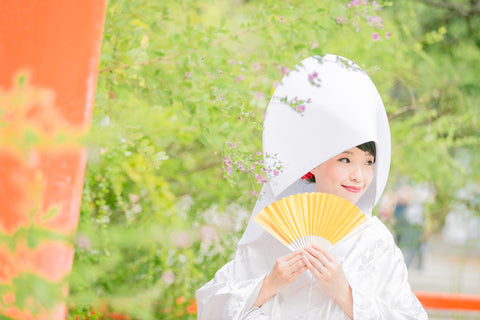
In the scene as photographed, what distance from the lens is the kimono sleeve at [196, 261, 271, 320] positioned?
1617mm

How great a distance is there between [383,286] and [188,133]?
124cm

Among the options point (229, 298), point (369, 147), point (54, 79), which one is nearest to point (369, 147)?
point (369, 147)

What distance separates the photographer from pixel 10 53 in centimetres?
120

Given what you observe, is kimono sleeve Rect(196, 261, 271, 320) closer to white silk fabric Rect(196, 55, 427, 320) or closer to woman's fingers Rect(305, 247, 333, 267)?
white silk fabric Rect(196, 55, 427, 320)

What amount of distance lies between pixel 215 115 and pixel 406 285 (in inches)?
31.9

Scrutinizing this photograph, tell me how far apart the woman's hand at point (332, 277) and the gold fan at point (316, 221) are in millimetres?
58

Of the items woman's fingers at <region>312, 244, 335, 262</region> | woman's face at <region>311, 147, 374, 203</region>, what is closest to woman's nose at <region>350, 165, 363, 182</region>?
woman's face at <region>311, 147, 374, 203</region>

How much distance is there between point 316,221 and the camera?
1587mm

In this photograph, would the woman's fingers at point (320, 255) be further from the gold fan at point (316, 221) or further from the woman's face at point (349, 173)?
the woman's face at point (349, 173)

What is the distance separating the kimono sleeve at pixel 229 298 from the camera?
5.31ft

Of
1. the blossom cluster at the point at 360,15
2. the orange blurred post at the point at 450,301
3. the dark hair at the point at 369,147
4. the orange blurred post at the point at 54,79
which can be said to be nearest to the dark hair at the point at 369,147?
the dark hair at the point at 369,147

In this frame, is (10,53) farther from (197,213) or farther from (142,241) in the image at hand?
(197,213)

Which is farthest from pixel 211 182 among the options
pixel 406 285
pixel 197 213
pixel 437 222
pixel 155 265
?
pixel 437 222

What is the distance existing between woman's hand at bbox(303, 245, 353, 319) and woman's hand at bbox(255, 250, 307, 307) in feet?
0.07
